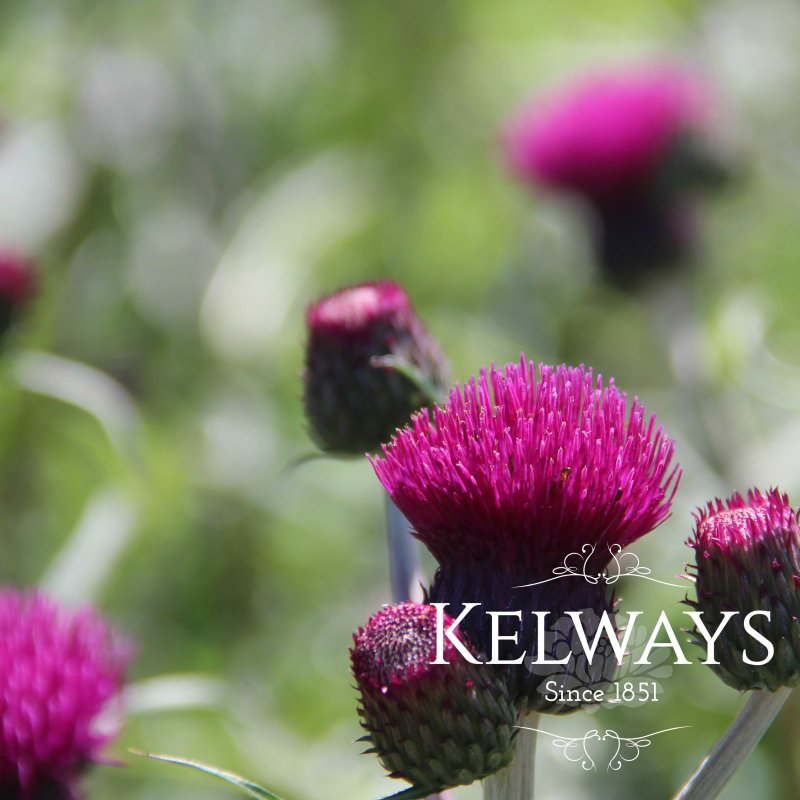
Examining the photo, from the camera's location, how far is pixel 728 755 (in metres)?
1.32

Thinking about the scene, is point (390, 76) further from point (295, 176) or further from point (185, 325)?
point (185, 325)

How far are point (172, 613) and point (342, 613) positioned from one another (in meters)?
0.60

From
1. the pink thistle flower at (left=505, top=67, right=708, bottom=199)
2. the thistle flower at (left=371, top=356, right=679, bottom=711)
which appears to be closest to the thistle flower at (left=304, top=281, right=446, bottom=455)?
the thistle flower at (left=371, top=356, right=679, bottom=711)

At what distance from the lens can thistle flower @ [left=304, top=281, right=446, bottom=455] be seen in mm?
1991

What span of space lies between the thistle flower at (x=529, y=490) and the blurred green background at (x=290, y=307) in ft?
3.30

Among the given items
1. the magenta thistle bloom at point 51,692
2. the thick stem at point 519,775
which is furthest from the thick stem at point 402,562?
the magenta thistle bloom at point 51,692

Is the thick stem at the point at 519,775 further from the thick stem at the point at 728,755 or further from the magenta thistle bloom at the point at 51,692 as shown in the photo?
the magenta thistle bloom at the point at 51,692

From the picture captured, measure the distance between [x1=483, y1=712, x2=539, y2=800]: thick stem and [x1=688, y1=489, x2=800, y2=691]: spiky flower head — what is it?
9.2 inches

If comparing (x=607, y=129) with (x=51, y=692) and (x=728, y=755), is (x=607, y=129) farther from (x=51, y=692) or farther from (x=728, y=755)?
(x=728, y=755)

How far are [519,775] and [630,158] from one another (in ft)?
10.9

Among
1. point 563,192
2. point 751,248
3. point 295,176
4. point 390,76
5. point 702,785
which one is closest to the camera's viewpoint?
point 702,785

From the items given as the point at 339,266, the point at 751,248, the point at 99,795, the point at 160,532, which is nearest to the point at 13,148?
the point at 339,266

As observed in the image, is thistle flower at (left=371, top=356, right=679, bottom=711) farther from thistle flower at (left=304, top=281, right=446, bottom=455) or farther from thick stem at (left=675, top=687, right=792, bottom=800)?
thistle flower at (left=304, top=281, right=446, bottom=455)

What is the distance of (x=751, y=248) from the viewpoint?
4.87 meters
